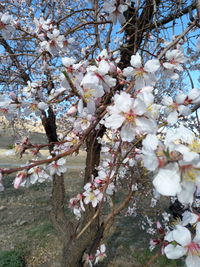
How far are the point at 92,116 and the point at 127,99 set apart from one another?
0.69 feet

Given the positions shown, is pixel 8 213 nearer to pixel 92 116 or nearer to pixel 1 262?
pixel 1 262

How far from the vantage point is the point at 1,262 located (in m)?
3.20

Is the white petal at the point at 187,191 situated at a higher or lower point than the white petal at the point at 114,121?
lower

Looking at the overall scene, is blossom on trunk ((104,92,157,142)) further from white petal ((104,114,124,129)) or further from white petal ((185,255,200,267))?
white petal ((185,255,200,267))

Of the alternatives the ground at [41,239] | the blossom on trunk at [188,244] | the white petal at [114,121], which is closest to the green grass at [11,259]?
the ground at [41,239]

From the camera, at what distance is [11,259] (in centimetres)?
329

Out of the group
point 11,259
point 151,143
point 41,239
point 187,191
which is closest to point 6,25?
point 151,143

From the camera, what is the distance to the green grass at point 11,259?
3.20m

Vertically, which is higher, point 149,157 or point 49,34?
point 49,34

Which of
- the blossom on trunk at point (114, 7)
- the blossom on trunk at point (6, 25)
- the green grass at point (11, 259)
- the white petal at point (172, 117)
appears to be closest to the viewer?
the white petal at point (172, 117)

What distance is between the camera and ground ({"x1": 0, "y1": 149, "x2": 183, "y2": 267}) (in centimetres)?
344

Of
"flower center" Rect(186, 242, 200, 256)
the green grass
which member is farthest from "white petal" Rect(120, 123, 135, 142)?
the green grass

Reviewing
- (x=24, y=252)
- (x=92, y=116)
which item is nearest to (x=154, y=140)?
(x=92, y=116)

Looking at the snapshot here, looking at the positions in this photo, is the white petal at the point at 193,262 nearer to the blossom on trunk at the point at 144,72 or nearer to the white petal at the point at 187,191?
the white petal at the point at 187,191
